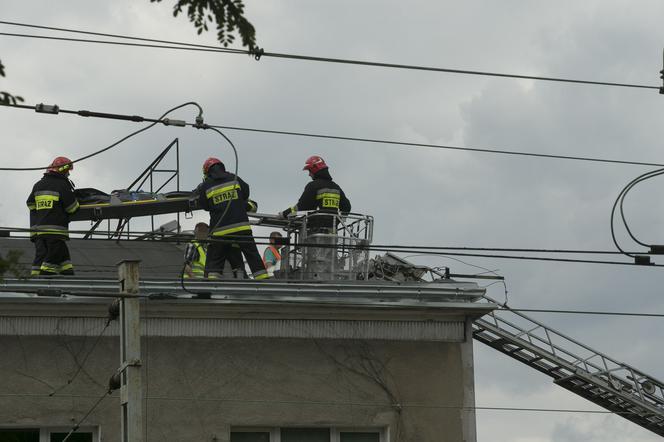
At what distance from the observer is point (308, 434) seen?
15.3 metres

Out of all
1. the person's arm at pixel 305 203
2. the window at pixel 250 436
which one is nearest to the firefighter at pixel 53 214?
the person's arm at pixel 305 203

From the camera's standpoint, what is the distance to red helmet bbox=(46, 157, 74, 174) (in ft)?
55.0

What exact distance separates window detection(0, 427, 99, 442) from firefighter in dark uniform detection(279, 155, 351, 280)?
3.38m

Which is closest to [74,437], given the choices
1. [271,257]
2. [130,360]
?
[130,360]

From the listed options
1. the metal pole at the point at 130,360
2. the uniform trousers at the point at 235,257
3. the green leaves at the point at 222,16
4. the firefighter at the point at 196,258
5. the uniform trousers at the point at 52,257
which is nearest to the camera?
the green leaves at the point at 222,16

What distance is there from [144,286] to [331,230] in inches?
116

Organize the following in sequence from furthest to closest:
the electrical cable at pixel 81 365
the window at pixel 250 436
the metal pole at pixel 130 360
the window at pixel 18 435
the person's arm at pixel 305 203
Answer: the person's arm at pixel 305 203 < the window at pixel 250 436 < the electrical cable at pixel 81 365 < the window at pixel 18 435 < the metal pole at pixel 130 360

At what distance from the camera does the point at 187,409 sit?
1497cm

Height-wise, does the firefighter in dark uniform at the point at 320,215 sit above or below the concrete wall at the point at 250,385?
above

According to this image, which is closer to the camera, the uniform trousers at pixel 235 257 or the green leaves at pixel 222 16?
the green leaves at pixel 222 16

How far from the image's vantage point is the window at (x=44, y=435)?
47.9 feet

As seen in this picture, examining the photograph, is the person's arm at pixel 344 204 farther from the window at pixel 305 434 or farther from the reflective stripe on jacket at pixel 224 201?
the window at pixel 305 434

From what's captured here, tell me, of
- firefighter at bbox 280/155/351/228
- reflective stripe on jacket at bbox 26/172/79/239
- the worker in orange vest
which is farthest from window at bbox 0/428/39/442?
the worker in orange vest

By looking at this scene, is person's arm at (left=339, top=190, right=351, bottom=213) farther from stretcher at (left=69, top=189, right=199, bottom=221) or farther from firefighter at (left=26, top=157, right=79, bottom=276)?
firefighter at (left=26, top=157, right=79, bottom=276)
